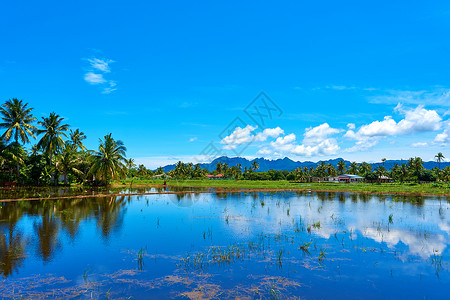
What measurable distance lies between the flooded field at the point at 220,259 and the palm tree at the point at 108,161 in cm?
2768

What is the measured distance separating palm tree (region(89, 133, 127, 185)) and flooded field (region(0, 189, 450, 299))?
27.7m

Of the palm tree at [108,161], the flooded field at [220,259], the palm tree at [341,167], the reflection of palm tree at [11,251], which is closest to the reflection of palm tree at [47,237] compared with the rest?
the flooded field at [220,259]

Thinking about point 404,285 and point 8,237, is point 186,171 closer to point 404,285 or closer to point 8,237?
point 8,237

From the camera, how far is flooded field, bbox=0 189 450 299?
8.39m

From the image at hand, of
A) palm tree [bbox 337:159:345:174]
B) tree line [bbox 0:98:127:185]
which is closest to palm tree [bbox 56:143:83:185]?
tree line [bbox 0:98:127:185]

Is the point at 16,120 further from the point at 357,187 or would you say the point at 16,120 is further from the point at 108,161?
the point at 357,187

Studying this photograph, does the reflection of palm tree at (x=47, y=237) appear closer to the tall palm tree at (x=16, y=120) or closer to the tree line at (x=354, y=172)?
the tall palm tree at (x=16, y=120)

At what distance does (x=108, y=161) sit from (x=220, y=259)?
41.1 metres

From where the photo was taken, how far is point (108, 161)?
46625 millimetres

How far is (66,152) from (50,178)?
214 inches

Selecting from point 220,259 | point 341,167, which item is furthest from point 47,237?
point 341,167

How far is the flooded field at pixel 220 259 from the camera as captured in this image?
8.39m

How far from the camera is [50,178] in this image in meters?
45.7

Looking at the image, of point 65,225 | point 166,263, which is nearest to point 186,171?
point 65,225
